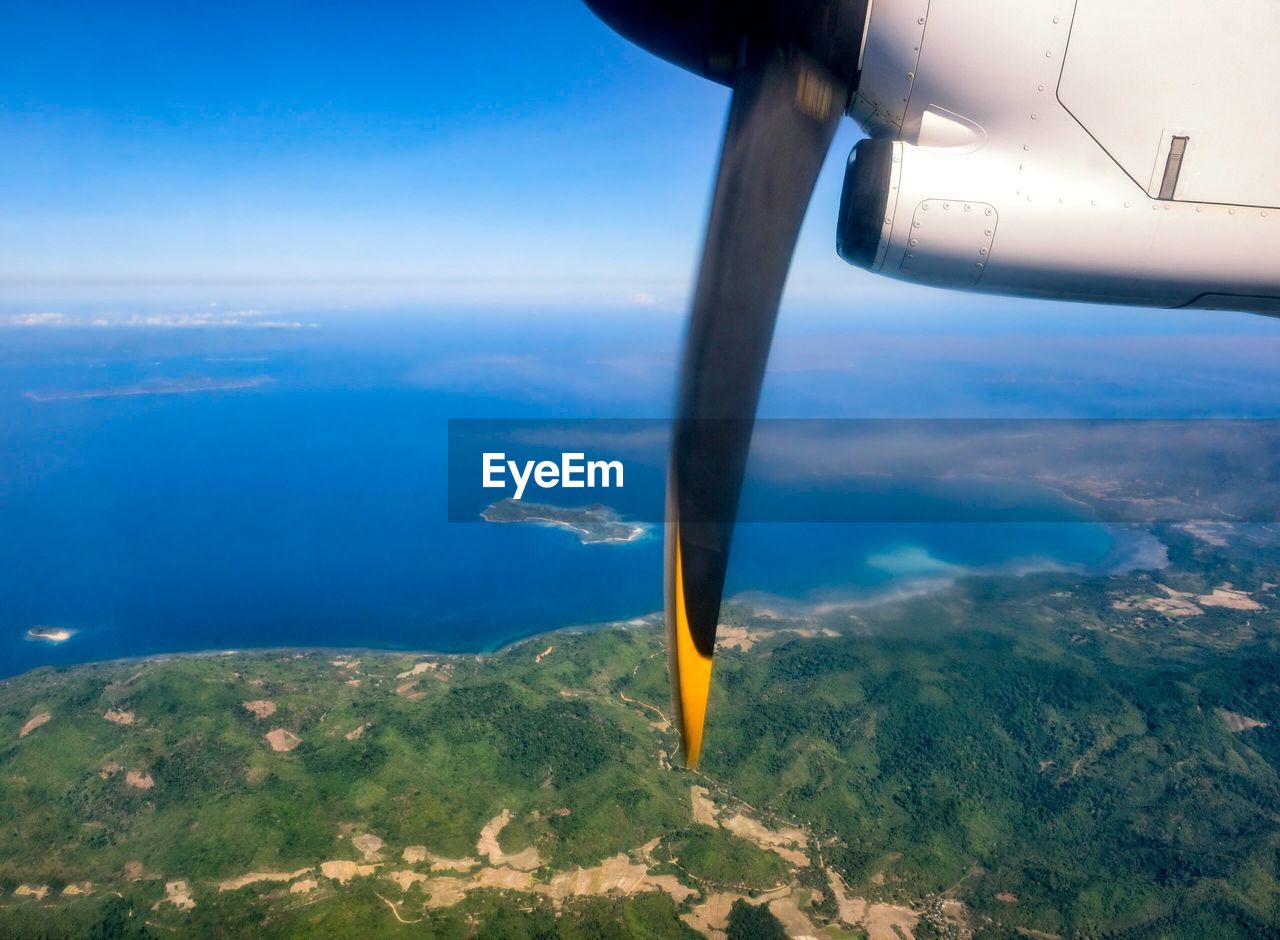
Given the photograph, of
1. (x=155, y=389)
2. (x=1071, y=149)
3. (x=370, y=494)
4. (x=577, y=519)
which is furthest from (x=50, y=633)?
(x=155, y=389)

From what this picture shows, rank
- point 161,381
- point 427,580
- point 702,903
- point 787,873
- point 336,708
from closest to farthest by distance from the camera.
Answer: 1. point 702,903
2. point 787,873
3. point 336,708
4. point 427,580
5. point 161,381

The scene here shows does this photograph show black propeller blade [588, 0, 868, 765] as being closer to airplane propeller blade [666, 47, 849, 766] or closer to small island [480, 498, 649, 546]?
airplane propeller blade [666, 47, 849, 766]

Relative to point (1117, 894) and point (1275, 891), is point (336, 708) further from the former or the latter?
point (1275, 891)

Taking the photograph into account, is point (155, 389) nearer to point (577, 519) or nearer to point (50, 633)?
point (50, 633)

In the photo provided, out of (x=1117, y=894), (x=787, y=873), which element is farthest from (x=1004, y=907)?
(x=787, y=873)

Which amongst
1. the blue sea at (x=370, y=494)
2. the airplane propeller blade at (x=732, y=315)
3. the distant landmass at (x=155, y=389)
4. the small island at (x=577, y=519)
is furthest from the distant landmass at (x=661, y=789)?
the distant landmass at (x=155, y=389)

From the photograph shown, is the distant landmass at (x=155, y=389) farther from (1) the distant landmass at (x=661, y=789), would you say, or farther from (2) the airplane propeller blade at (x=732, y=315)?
(2) the airplane propeller blade at (x=732, y=315)
